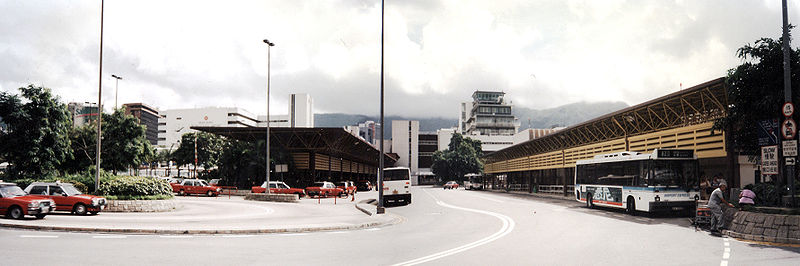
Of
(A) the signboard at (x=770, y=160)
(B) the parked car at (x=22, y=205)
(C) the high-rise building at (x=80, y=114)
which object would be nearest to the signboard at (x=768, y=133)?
(A) the signboard at (x=770, y=160)

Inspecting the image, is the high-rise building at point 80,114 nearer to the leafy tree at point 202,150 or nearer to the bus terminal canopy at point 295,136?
the leafy tree at point 202,150

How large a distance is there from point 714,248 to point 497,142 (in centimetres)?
14984

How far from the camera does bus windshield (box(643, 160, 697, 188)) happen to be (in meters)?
20.9

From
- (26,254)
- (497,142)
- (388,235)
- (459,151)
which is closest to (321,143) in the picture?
(388,235)

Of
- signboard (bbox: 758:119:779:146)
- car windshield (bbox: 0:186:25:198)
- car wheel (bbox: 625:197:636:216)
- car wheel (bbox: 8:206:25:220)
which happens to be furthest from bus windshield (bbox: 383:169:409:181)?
signboard (bbox: 758:119:779:146)

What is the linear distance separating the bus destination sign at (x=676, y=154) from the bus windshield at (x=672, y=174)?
0.21 meters

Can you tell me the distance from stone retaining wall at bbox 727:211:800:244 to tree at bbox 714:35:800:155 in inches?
210

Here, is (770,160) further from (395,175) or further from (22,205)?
(22,205)

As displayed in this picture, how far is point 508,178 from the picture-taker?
75312 mm

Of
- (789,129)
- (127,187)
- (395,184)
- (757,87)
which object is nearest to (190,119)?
(395,184)

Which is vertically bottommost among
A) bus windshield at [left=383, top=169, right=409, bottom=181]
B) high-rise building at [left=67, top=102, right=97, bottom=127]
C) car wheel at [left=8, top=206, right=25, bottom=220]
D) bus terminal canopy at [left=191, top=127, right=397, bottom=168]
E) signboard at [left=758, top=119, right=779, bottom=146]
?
car wheel at [left=8, top=206, right=25, bottom=220]

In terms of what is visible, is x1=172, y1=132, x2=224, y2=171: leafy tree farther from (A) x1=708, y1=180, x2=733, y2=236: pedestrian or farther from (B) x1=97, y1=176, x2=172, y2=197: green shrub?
(A) x1=708, y1=180, x2=733, y2=236: pedestrian

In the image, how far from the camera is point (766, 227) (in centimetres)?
1334

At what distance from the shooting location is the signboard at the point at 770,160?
14.6 metres
